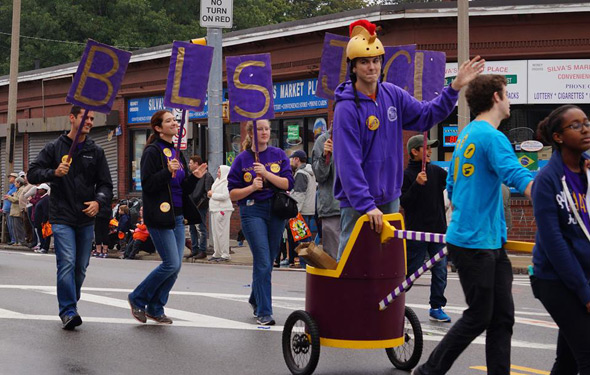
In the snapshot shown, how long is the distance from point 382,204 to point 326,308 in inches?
30.6

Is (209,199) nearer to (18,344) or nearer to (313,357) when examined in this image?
(18,344)

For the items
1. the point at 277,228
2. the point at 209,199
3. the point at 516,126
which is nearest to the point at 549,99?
the point at 516,126

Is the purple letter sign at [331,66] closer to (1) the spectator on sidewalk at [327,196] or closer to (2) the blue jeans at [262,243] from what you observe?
(1) the spectator on sidewalk at [327,196]

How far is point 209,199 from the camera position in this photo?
64.2 feet

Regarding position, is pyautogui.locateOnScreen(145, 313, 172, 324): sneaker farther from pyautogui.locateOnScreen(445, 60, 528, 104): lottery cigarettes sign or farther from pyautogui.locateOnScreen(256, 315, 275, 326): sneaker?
pyautogui.locateOnScreen(445, 60, 528, 104): lottery cigarettes sign

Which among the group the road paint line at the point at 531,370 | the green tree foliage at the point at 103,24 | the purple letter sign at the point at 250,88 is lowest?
the road paint line at the point at 531,370

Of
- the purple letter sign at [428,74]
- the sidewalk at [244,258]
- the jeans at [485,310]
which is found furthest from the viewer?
the sidewalk at [244,258]

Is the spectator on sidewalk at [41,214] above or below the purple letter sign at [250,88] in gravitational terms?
Result: below

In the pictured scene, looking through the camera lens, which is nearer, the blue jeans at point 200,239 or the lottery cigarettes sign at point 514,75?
the blue jeans at point 200,239

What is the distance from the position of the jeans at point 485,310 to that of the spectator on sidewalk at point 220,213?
13.2 metres

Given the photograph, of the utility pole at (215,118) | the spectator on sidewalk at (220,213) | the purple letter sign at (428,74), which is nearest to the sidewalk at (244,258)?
the spectator on sidewalk at (220,213)

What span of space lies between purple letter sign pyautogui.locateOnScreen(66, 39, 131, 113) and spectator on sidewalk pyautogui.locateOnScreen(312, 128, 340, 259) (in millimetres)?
1989

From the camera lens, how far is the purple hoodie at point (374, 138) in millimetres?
6367

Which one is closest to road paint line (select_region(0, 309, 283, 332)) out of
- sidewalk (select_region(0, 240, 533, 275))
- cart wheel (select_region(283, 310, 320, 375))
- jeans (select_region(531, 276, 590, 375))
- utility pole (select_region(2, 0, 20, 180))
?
cart wheel (select_region(283, 310, 320, 375))
